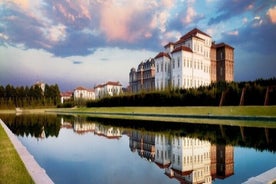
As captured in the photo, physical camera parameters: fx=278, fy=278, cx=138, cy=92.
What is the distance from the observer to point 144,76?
59875 millimetres

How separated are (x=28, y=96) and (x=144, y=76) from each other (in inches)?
1165

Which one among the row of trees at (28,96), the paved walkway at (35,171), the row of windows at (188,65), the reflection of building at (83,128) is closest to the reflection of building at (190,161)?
the paved walkway at (35,171)

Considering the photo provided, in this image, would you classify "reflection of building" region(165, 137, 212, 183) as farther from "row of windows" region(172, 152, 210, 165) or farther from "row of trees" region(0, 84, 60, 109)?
"row of trees" region(0, 84, 60, 109)

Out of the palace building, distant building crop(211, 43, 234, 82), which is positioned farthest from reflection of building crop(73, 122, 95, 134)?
distant building crop(211, 43, 234, 82)

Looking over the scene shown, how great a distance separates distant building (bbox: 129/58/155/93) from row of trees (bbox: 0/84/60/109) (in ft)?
67.1

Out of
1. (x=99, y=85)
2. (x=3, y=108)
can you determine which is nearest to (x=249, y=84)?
(x=3, y=108)

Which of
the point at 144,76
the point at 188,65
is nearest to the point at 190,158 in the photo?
the point at 188,65

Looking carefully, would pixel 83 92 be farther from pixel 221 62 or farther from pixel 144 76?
pixel 221 62

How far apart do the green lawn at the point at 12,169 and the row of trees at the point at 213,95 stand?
67.2 feet

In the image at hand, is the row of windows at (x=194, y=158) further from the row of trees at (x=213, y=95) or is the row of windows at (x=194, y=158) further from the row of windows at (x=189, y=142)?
the row of trees at (x=213, y=95)

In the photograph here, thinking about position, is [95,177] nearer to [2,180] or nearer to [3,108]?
[2,180]

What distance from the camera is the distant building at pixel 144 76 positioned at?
56844mm

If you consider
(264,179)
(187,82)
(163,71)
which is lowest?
(264,179)

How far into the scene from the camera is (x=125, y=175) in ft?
17.5
